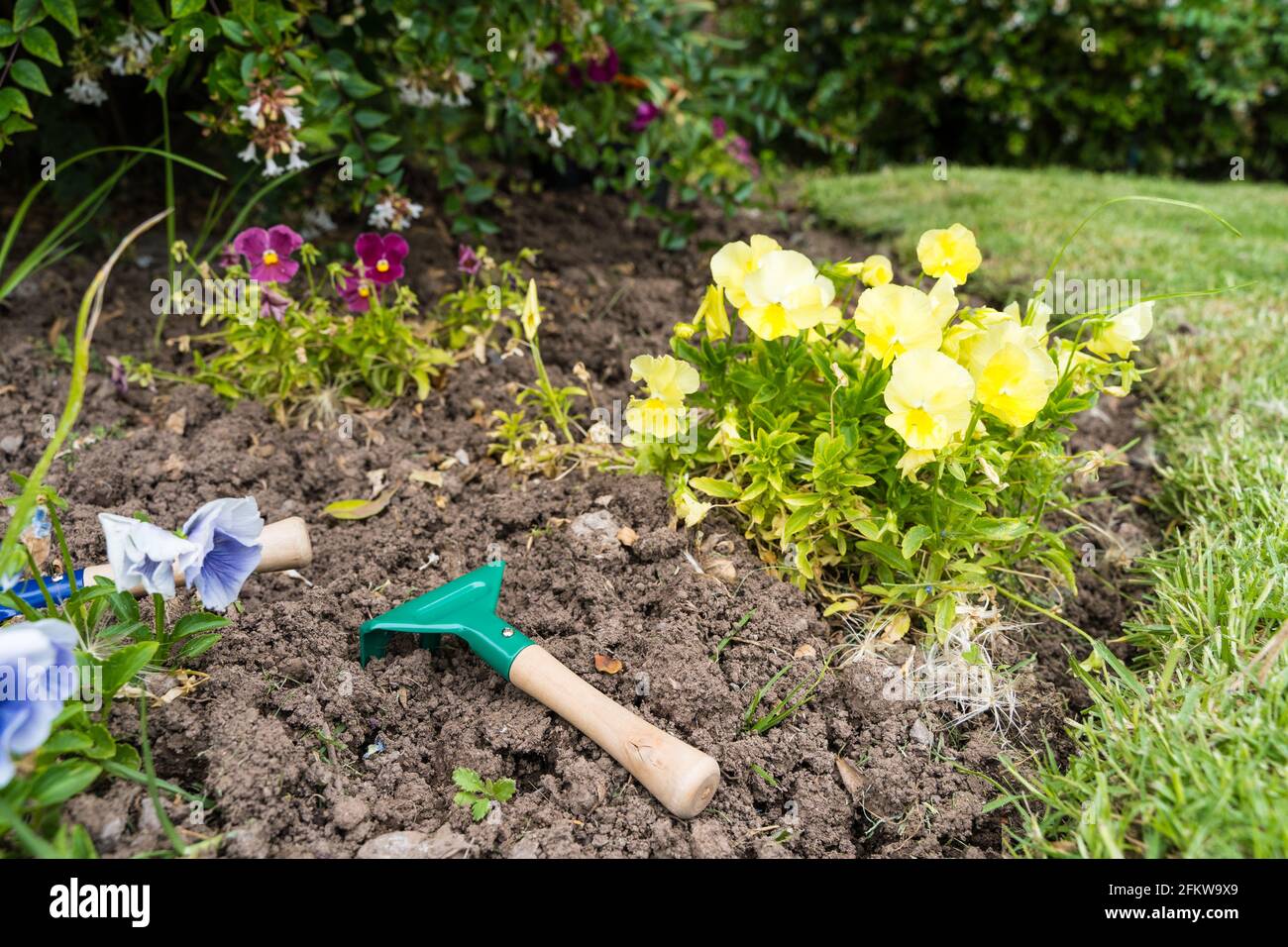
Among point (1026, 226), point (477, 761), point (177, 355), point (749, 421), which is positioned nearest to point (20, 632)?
point (477, 761)

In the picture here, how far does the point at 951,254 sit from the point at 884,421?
13.7 inches

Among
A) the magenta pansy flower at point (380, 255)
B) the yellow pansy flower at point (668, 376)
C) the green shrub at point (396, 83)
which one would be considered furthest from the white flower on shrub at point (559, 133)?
the yellow pansy flower at point (668, 376)

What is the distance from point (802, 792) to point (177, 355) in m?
1.95

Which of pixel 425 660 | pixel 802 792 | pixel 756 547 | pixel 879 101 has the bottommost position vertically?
pixel 802 792

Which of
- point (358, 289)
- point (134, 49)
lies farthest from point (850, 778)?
point (134, 49)

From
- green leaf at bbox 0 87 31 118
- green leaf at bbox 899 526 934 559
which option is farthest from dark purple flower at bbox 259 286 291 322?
green leaf at bbox 899 526 934 559

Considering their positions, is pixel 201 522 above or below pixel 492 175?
below

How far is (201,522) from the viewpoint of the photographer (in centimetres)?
A: 123

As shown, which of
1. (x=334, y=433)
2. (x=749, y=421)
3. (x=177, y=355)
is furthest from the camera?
(x=177, y=355)

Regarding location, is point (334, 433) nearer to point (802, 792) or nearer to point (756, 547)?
point (756, 547)

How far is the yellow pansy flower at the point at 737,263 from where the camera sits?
5.25 feet

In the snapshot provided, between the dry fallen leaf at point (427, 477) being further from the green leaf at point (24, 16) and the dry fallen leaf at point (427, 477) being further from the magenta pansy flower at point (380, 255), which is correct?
the green leaf at point (24, 16)

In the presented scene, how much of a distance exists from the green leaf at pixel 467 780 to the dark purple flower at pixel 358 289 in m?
1.22

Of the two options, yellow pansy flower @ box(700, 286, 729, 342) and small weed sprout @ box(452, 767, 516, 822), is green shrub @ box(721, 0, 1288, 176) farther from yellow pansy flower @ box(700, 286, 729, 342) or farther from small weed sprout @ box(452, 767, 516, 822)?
small weed sprout @ box(452, 767, 516, 822)
